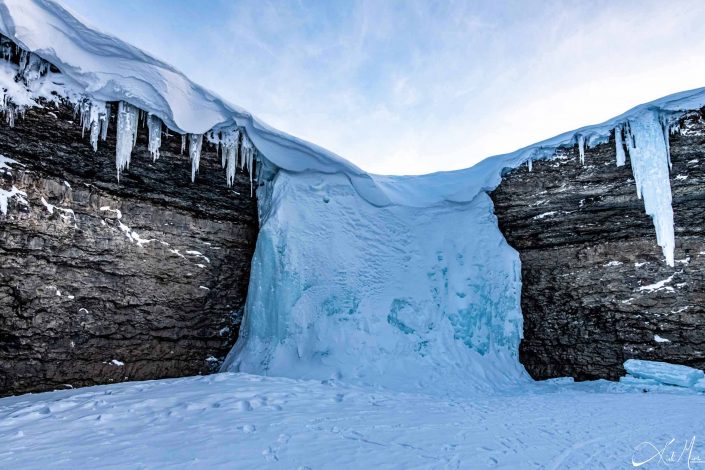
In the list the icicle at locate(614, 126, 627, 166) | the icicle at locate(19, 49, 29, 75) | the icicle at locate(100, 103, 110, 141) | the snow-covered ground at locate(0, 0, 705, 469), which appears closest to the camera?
the snow-covered ground at locate(0, 0, 705, 469)

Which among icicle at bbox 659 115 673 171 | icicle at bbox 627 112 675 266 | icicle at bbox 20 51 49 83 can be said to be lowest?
icicle at bbox 627 112 675 266

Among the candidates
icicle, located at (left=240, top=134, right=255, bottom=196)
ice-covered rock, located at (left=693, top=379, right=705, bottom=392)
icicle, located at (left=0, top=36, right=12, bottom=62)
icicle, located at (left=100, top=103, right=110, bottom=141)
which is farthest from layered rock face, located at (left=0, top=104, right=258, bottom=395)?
ice-covered rock, located at (left=693, top=379, right=705, bottom=392)

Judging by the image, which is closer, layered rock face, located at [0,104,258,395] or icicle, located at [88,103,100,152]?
layered rock face, located at [0,104,258,395]

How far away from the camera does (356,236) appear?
934cm

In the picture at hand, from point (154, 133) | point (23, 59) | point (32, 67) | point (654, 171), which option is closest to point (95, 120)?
point (154, 133)

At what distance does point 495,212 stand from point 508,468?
701cm

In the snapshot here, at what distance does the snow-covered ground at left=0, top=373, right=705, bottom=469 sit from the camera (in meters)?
3.37

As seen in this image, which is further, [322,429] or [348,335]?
[348,335]

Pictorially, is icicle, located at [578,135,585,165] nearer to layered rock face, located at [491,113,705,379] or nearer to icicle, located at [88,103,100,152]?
layered rock face, located at [491,113,705,379]

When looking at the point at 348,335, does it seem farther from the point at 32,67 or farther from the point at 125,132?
the point at 32,67

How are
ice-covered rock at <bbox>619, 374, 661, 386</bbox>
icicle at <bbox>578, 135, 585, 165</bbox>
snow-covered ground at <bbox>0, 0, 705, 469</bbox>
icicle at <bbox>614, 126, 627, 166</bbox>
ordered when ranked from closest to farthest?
snow-covered ground at <bbox>0, 0, 705, 469</bbox> → ice-covered rock at <bbox>619, 374, 661, 386</bbox> → icicle at <bbox>614, 126, 627, 166</bbox> → icicle at <bbox>578, 135, 585, 165</bbox>

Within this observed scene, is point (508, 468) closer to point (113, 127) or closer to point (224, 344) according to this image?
point (224, 344)

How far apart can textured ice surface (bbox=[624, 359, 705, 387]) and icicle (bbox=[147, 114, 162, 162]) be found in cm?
963

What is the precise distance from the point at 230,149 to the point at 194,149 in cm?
69
